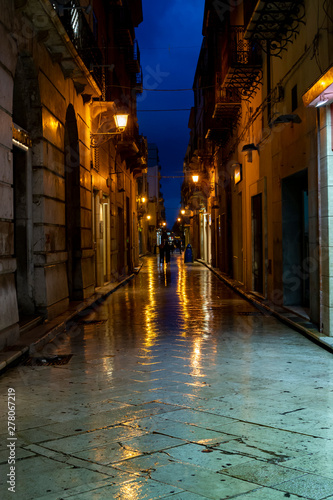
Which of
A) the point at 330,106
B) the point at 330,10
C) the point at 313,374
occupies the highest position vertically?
the point at 330,10

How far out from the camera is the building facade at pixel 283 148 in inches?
353

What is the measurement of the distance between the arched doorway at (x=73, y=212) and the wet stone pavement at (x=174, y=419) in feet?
16.3

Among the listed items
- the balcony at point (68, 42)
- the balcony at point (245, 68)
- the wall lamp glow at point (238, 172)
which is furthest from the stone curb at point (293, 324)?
the balcony at point (68, 42)

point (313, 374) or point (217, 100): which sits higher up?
point (217, 100)

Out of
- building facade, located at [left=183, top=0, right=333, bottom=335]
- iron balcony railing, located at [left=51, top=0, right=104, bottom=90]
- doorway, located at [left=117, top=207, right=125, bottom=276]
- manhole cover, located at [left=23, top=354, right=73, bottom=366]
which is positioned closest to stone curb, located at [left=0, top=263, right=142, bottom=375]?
manhole cover, located at [left=23, top=354, right=73, bottom=366]

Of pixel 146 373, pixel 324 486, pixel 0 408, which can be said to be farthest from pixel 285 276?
pixel 324 486

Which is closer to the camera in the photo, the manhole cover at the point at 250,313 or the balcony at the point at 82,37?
the balcony at the point at 82,37

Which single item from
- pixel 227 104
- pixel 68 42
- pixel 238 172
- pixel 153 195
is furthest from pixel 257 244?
pixel 153 195

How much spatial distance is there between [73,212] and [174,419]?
10.3 meters

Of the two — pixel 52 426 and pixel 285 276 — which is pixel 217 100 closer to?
pixel 285 276

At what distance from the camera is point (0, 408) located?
5410 mm

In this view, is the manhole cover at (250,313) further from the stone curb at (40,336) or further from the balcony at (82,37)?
the balcony at (82,37)

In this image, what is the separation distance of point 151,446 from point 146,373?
255 cm

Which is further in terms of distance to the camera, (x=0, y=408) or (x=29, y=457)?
(x=0, y=408)
